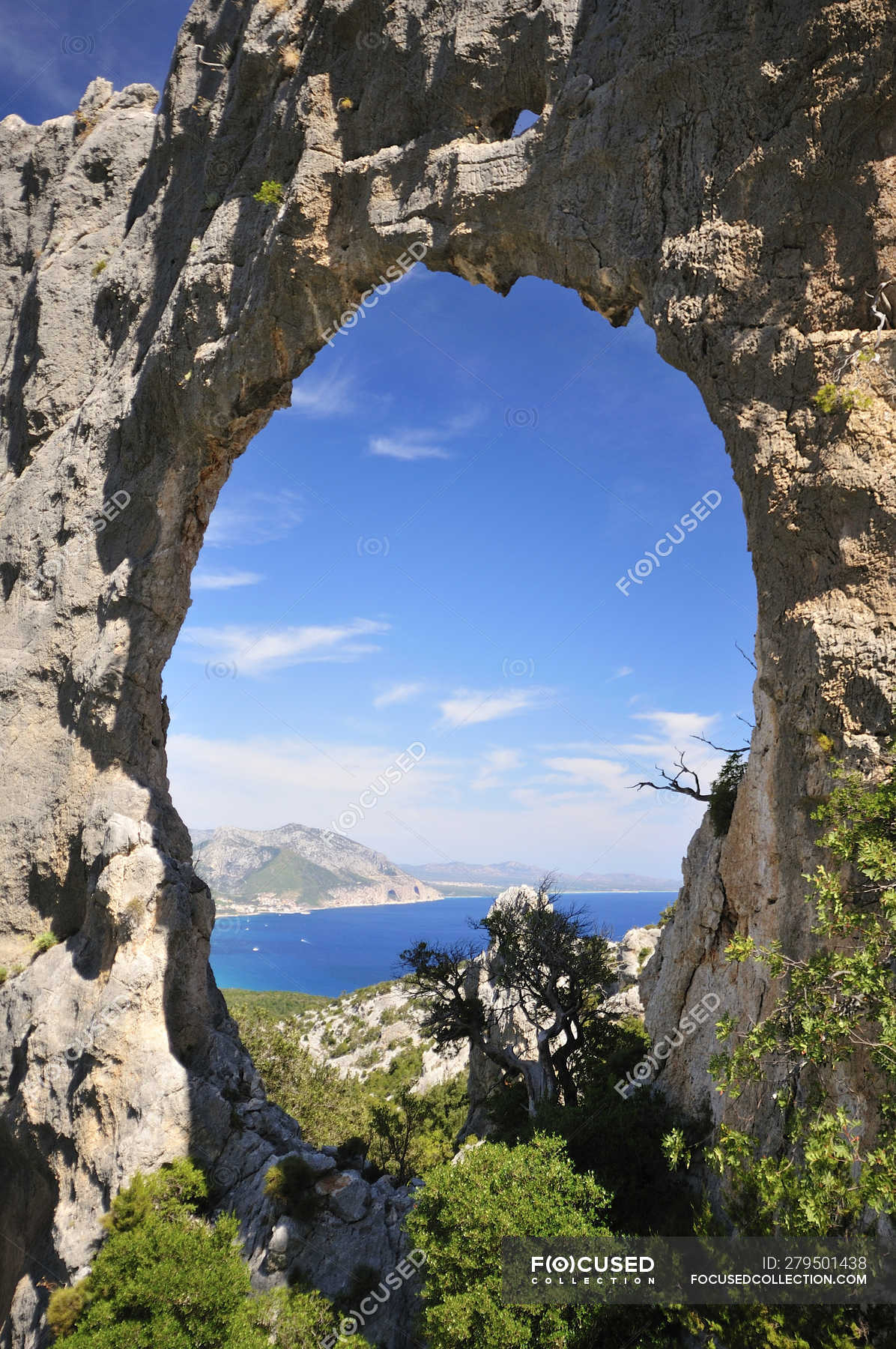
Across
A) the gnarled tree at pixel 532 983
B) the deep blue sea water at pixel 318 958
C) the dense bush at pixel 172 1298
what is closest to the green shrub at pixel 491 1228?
the dense bush at pixel 172 1298

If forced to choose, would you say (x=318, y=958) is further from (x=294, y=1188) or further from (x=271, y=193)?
(x=271, y=193)

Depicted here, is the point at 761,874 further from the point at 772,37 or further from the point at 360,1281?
the point at 772,37

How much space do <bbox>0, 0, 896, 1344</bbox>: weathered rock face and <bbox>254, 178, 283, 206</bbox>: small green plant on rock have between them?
1.05 ft

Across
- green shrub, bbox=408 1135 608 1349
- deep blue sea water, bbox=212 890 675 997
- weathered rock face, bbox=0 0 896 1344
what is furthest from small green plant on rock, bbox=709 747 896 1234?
deep blue sea water, bbox=212 890 675 997

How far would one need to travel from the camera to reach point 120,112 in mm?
22672

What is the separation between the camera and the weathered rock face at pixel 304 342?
963cm

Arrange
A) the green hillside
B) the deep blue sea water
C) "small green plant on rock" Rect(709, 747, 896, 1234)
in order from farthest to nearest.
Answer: the deep blue sea water, the green hillside, "small green plant on rock" Rect(709, 747, 896, 1234)

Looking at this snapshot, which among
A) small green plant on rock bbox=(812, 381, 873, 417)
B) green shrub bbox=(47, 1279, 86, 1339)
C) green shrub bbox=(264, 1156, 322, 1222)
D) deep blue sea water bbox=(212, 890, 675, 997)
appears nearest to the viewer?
small green plant on rock bbox=(812, 381, 873, 417)

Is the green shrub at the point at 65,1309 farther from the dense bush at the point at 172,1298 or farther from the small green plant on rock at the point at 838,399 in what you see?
the small green plant on rock at the point at 838,399

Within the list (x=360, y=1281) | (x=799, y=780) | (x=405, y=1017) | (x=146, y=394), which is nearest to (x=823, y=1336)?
(x=799, y=780)

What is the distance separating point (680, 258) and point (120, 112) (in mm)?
21291

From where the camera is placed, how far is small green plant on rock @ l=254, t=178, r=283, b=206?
16.1 meters

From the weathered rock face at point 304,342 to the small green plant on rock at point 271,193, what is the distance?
0.32 meters

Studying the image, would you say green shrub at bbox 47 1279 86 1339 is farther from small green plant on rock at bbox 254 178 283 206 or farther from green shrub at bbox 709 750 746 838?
small green plant on rock at bbox 254 178 283 206
